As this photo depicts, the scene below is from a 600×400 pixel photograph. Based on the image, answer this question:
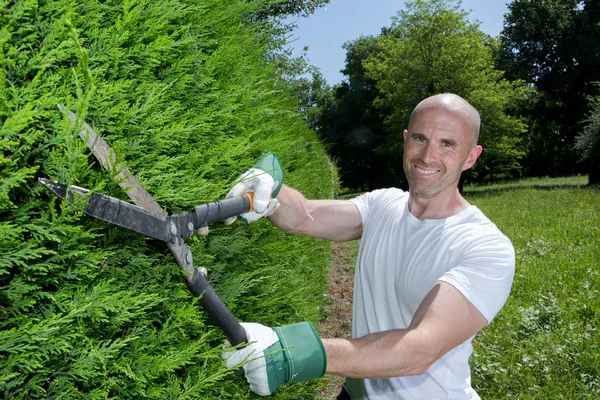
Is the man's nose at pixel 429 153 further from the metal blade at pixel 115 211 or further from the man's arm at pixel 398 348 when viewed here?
the metal blade at pixel 115 211

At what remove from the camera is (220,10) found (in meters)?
3.06

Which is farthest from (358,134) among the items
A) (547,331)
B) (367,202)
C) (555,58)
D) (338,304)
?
(367,202)

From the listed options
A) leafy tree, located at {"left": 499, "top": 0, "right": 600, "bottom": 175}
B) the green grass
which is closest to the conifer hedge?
the green grass

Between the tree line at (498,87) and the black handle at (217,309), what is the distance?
91.4ft

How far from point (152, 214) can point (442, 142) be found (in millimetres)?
2128

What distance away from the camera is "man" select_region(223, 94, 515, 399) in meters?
2.00

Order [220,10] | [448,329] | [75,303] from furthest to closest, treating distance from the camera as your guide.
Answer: [220,10] → [448,329] → [75,303]

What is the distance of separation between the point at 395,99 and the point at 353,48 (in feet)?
74.5

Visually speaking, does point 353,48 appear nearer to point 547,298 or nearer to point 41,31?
point 547,298

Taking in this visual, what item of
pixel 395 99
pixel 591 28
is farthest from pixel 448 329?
pixel 591 28

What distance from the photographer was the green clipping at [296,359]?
6.33ft

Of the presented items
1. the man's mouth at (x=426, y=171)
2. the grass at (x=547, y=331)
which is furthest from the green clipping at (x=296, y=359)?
the grass at (x=547, y=331)

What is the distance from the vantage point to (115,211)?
149 centimetres

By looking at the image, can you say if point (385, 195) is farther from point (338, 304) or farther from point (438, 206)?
point (338, 304)
